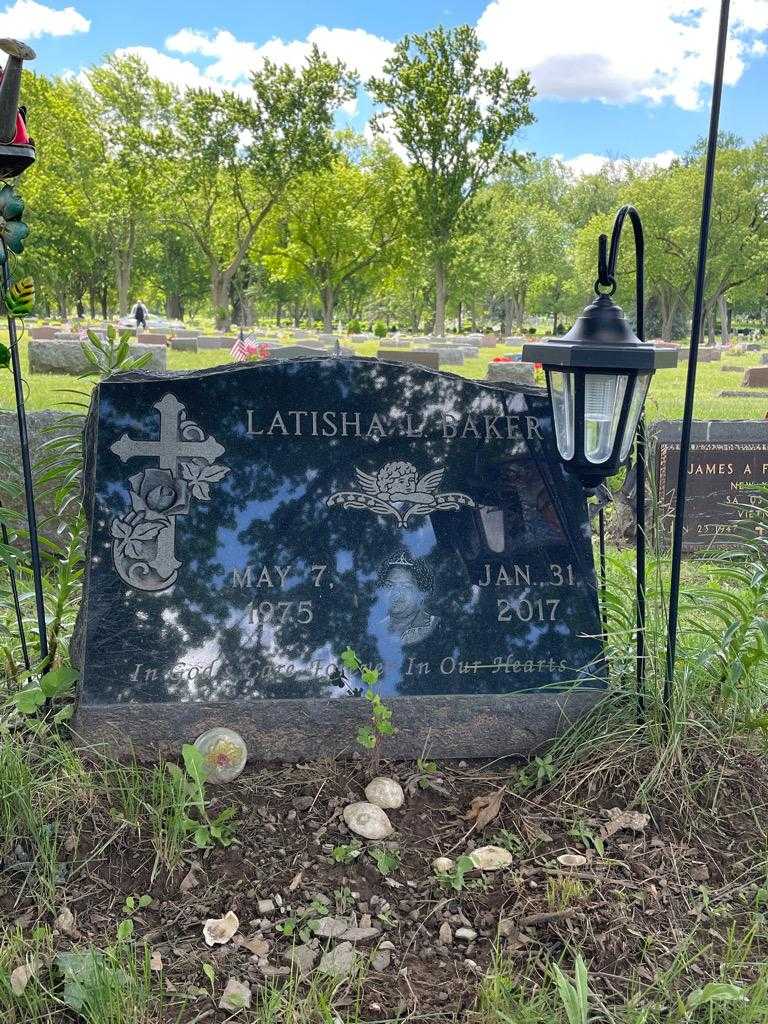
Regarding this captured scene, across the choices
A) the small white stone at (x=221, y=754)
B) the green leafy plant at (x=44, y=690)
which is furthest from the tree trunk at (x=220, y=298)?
the small white stone at (x=221, y=754)

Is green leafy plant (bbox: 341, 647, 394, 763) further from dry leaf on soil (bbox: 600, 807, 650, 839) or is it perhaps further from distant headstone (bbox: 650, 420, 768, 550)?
distant headstone (bbox: 650, 420, 768, 550)

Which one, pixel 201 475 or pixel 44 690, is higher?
pixel 201 475

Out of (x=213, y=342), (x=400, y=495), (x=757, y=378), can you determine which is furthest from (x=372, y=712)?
(x=213, y=342)

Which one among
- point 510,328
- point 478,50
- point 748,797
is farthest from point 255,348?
point 510,328

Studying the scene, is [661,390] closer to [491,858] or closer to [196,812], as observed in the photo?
[491,858]

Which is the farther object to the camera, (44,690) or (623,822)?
(44,690)

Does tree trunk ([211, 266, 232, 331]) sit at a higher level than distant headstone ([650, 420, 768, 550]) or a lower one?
higher

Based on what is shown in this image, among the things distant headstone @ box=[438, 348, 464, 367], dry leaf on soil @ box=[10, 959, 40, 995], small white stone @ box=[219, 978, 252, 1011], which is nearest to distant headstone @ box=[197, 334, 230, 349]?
distant headstone @ box=[438, 348, 464, 367]

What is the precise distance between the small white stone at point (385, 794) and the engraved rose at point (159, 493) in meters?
1.28

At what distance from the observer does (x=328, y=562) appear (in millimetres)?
3268

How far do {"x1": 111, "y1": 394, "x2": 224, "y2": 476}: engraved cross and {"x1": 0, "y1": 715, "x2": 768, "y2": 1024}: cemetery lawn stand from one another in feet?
3.60

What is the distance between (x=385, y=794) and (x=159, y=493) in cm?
143

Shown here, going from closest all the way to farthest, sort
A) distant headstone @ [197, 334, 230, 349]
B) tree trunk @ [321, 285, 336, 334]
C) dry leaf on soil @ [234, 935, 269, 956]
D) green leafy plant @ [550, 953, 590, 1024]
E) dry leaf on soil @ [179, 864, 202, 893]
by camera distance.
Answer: green leafy plant @ [550, 953, 590, 1024], dry leaf on soil @ [234, 935, 269, 956], dry leaf on soil @ [179, 864, 202, 893], distant headstone @ [197, 334, 230, 349], tree trunk @ [321, 285, 336, 334]

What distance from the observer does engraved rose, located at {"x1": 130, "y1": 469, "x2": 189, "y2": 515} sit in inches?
A: 125
